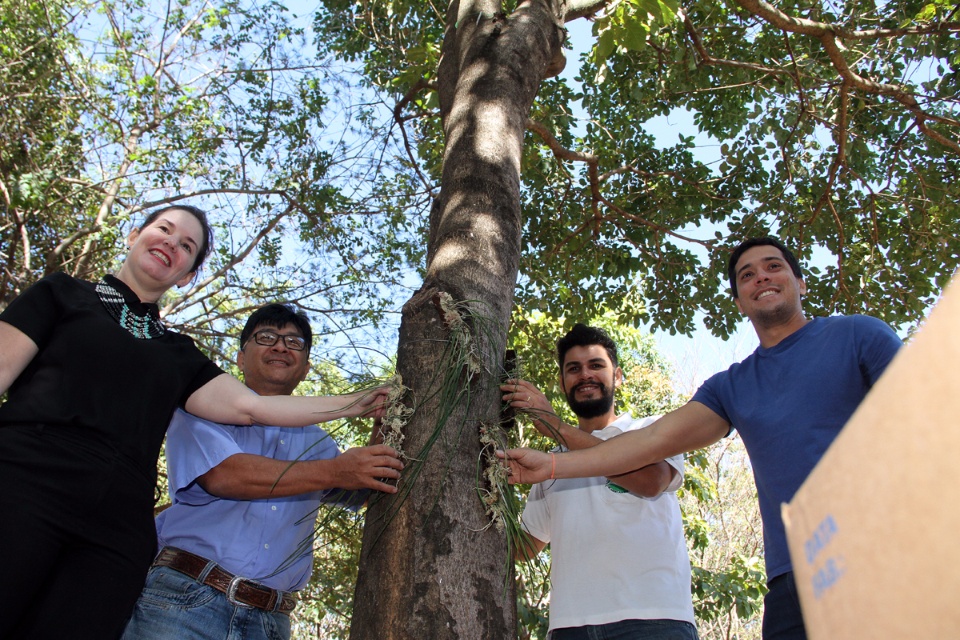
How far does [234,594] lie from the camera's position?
218cm

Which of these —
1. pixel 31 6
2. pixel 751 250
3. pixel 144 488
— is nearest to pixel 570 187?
pixel 751 250

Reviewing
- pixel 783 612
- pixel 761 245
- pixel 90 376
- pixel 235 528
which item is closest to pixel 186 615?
pixel 235 528

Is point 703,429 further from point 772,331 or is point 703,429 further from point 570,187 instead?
point 570,187

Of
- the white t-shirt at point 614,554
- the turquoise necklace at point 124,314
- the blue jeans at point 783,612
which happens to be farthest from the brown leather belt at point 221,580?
the blue jeans at point 783,612

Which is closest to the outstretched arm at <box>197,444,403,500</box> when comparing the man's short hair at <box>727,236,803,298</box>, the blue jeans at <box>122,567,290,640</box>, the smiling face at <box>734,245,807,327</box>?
the blue jeans at <box>122,567,290,640</box>

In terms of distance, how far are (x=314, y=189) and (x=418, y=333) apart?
5.62 m

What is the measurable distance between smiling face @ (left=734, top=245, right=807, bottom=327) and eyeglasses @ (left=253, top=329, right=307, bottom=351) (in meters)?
1.72

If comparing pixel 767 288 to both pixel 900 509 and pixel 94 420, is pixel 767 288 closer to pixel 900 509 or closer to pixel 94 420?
pixel 900 509

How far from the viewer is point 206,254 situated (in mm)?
2631

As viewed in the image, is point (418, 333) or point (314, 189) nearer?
point (418, 333)

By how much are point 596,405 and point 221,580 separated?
1.78m

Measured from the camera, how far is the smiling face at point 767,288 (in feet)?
7.91

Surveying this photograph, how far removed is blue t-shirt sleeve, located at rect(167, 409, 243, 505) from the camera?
229cm

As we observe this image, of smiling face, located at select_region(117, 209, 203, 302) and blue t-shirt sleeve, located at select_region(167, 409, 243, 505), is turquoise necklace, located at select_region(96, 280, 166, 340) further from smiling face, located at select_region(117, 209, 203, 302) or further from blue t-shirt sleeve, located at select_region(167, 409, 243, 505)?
blue t-shirt sleeve, located at select_region(167, 409, 243, 505)
